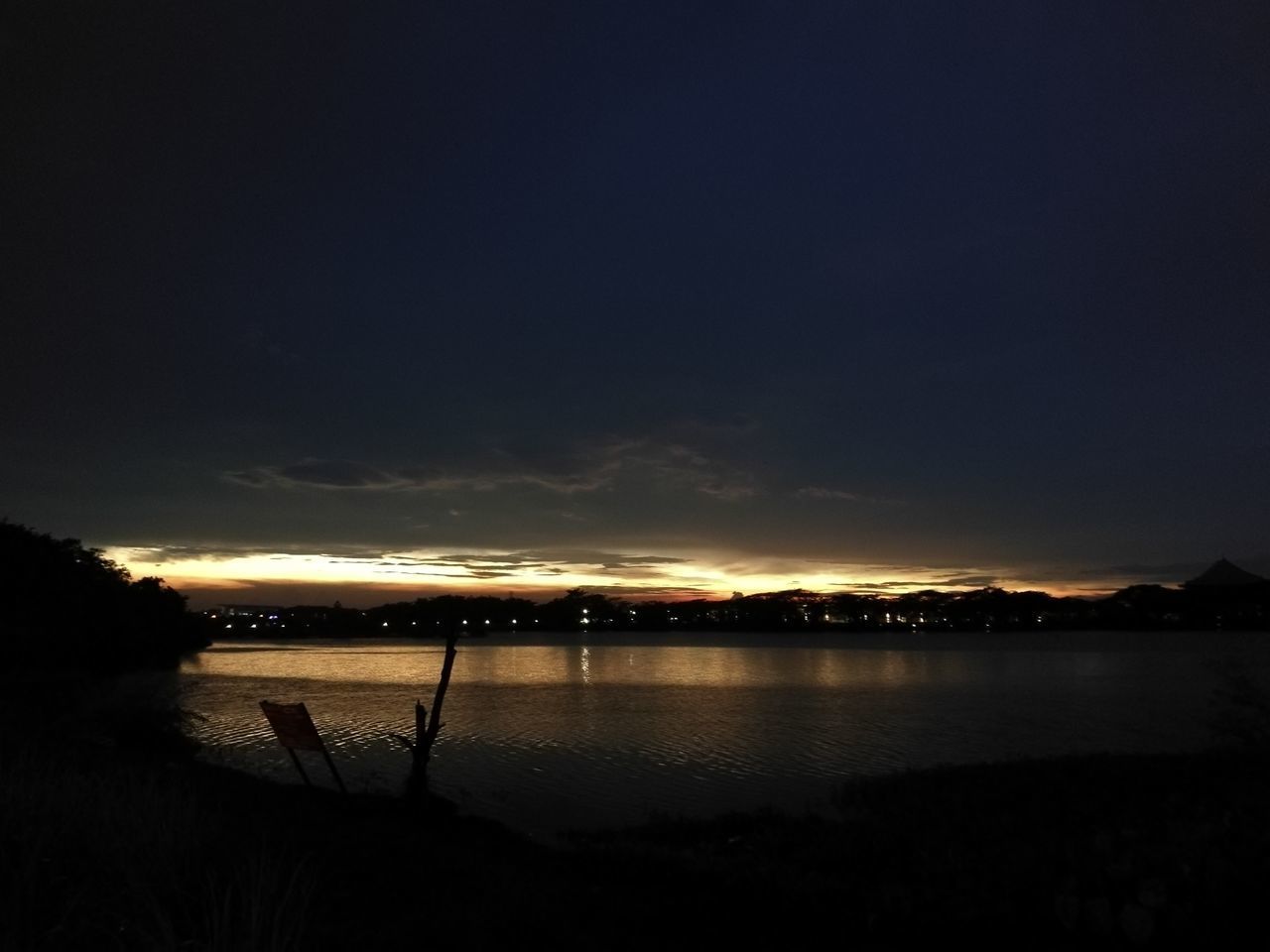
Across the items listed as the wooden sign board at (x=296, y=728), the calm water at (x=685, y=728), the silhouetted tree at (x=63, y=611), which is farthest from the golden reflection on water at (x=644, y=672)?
the wooden sign board at (x=296, y=728)

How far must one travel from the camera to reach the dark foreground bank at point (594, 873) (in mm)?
6621

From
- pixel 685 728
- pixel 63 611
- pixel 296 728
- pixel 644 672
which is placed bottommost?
pixel 685 728

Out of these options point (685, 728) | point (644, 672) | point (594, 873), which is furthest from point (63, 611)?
point (644, 672)

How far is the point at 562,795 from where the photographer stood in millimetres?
25891

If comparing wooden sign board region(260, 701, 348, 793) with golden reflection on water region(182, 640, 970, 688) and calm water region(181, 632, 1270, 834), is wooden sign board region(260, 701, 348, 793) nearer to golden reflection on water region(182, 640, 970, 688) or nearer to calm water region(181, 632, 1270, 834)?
calm water region(181, 632, 1270, 834)

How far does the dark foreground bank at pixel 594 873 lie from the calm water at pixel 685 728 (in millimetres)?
7453

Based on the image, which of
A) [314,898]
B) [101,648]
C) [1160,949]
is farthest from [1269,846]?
[101,648]

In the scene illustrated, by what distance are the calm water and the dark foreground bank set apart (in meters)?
7.45

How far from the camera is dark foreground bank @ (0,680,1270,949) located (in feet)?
21.7

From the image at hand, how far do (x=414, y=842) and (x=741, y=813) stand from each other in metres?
10.1

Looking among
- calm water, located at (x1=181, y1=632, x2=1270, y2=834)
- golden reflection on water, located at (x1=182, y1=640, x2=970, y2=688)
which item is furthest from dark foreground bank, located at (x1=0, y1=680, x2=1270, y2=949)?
golden reflection on water, located at (x1=182, y1=640, x2=970, y2=688)

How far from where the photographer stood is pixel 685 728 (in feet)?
139

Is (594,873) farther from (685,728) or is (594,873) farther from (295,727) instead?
(685,728)

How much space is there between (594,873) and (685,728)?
2909cm
